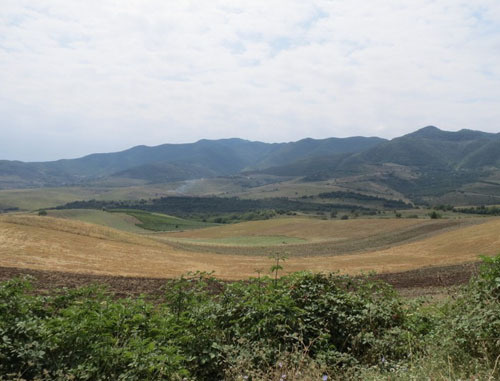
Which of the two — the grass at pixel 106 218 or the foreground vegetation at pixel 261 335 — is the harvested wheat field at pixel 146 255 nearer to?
the foreground vegetation at pixel 261 335

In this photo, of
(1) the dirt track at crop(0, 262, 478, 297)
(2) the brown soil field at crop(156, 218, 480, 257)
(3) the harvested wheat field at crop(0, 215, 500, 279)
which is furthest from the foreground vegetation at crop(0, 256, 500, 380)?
(2) the brown soil field at crop(156, 218, 480, 257)

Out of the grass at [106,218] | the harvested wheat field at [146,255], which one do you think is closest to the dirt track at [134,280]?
the harvested wheat field at [146,255]

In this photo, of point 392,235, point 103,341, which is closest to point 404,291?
point 103,341

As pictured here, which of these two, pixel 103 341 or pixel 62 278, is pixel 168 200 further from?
pixel 103 341

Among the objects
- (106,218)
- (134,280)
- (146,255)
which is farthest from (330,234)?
(106,218)

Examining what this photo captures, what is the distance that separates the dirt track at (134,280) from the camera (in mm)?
19152

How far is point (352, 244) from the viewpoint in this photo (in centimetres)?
5144

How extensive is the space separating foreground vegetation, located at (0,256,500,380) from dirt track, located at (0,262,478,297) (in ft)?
40.7

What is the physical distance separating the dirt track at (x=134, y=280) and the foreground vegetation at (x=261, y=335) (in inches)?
489

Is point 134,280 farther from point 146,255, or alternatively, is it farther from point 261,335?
point 261,335

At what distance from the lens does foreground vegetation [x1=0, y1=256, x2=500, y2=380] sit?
15.7ft

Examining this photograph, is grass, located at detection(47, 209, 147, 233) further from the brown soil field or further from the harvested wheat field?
the harvested wheat field

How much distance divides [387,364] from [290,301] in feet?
5.17

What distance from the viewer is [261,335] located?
18.7 ft
